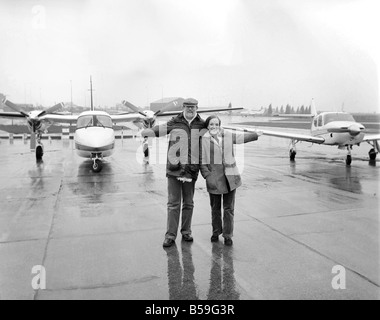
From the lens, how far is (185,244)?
207 inches

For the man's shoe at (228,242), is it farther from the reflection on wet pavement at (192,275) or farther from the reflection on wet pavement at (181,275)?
the reflection on wet pavement at (181,275)

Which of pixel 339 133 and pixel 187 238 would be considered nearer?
pixel 187 238

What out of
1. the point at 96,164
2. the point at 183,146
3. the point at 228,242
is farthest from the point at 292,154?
the point at 183,146

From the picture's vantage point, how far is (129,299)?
3615mm

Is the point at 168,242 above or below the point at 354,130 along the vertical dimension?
below

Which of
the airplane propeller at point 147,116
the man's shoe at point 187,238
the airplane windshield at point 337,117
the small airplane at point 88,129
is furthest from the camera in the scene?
the airplane propeller at point 147,116

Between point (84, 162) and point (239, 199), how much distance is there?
8.92 m

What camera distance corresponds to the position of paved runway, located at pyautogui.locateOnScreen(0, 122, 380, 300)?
3881mm

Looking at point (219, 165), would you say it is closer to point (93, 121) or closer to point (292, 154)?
point (93, 121)

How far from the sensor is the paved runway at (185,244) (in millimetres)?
3881

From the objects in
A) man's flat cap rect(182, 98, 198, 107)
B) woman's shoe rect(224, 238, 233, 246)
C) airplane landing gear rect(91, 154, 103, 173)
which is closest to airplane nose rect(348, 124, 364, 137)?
airplane landing gear rect(91, 154, 103, 173)

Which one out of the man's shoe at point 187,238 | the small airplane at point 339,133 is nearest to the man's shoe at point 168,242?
the man's shoe at point 187,238

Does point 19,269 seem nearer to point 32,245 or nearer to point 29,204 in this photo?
point 32,245
